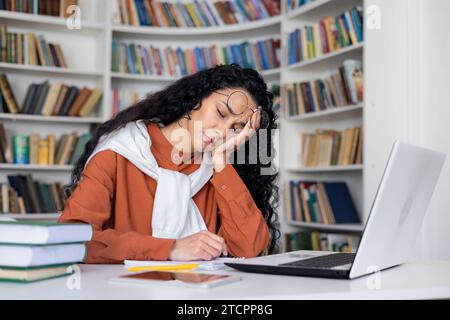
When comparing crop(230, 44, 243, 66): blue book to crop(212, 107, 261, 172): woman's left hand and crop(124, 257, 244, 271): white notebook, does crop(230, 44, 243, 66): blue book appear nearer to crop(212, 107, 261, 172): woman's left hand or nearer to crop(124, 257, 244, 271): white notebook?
crop(212, 107, 261, 172): woman's left hand

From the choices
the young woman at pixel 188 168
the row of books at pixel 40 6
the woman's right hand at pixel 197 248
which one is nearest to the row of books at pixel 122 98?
the row of books at pixel 40 6

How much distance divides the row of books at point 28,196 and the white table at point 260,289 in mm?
2689

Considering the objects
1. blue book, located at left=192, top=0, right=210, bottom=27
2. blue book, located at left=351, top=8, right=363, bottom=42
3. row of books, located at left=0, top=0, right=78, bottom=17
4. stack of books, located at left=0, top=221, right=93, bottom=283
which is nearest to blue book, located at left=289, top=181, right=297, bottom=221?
blue book, located at left=351, top=8, right=363, bottom=42

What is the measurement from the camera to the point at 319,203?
3.48 metres

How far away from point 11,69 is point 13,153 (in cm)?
56

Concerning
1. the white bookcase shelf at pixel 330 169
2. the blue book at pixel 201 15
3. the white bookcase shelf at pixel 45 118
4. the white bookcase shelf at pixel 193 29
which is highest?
the blue book at pixel 201 15

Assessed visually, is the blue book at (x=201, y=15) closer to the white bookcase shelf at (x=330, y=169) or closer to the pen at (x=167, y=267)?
the white bookcase shelf at (x=330, y=169)

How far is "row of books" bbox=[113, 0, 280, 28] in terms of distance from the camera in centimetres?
396

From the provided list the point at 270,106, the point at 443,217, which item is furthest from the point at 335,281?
the point at 443,217

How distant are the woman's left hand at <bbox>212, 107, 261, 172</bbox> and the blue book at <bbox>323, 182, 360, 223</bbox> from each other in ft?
5.61

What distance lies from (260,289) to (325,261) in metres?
0.31

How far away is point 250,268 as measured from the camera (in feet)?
3.78

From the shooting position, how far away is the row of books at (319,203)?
3398 mm

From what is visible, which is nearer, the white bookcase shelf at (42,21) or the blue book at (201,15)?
the white bookcase shelf at (42,21)
